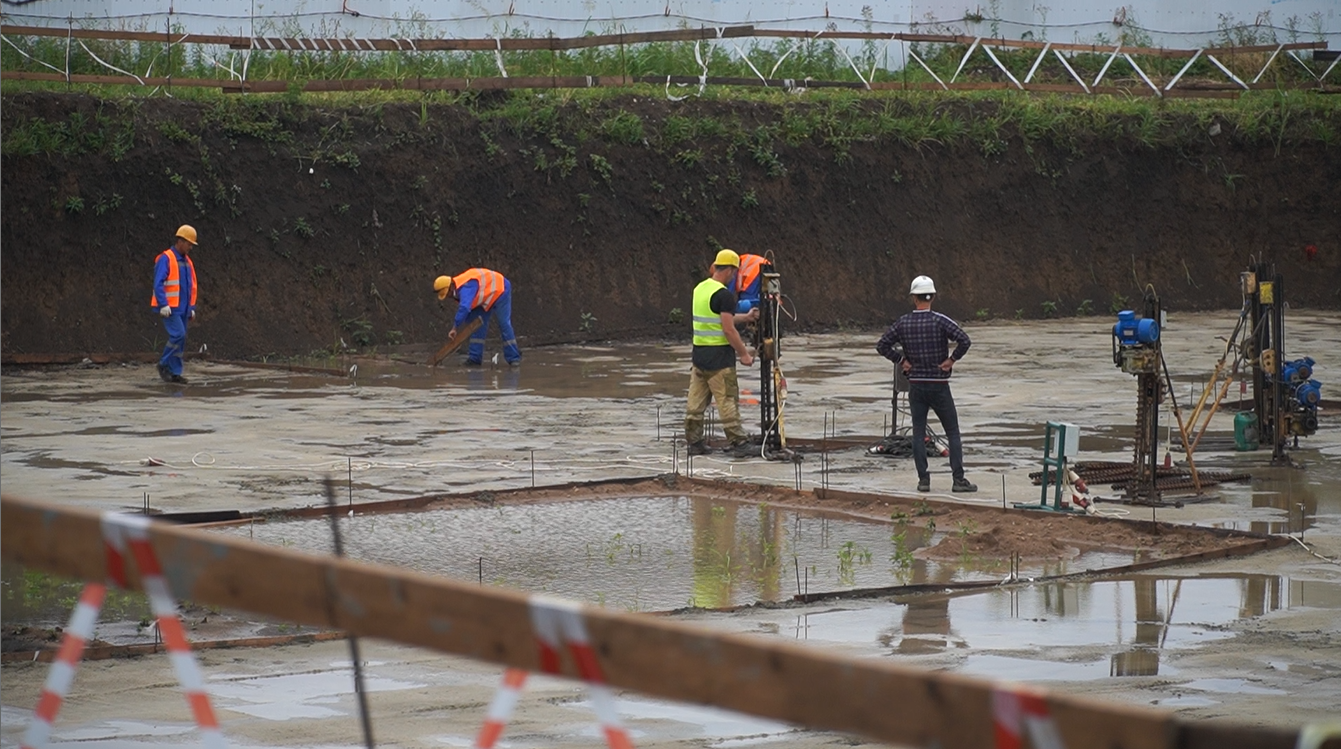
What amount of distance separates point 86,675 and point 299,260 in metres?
19.7

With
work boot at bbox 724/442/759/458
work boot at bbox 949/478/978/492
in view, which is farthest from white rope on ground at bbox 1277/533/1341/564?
work boot at bbox 724/442/759/458

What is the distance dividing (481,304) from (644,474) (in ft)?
30.0

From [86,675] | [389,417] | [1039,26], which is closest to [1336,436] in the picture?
[389,417]

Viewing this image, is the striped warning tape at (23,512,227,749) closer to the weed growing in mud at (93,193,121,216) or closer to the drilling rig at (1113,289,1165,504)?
the drilling rig at (1113,289,1165,504)

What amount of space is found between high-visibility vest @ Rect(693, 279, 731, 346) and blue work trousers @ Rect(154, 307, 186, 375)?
837 centimetres

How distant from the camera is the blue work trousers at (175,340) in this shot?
67.8ft

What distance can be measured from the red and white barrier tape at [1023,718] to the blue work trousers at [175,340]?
18921 mm

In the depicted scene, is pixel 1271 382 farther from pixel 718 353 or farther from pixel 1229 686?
pixel 1229 686

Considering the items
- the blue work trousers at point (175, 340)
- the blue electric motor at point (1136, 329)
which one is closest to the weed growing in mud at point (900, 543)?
the blue electric motor at point (1136, 329)

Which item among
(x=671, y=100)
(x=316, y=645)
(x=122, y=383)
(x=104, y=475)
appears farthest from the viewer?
(x=671, y=100)

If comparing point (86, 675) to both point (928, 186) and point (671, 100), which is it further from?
point (928, 186)

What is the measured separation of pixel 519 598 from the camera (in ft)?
10.8

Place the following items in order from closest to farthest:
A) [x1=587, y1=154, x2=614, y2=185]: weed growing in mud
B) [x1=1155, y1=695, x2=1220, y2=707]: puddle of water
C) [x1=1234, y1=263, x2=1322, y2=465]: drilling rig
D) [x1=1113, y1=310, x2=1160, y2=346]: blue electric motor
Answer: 1. [x1=1155, y1=695, x2=1220, y2=707]: puddle of water
2. [x1=1113, y1=310, x2=1160, y2=346]: blue electric motor
3. [x1=1234, y1=263, x2=1322, y2=465]: drilling rig
4. [x1=587, y1=154, x2=614, y2=185]: weed growing in mud

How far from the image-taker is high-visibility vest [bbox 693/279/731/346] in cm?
1491
